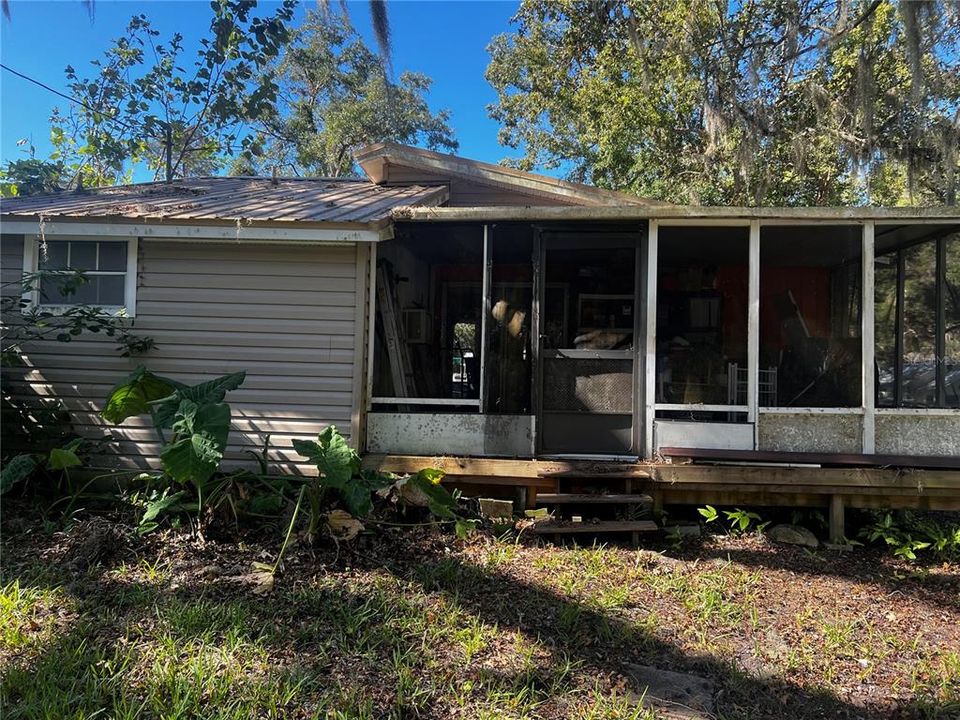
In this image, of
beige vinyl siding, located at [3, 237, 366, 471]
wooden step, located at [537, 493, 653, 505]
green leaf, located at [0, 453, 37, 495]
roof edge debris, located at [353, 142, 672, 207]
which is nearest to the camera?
green leaf, located at [0, 453, 37, 495]

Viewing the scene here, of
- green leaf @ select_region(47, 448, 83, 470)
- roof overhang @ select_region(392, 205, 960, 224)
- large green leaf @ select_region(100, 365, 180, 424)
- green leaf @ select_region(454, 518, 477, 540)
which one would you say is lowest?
green leaf @ select_region(454, 518, 477, 540)

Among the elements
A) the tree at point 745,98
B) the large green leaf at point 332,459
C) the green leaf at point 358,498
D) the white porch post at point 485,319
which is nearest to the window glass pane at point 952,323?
the tree at point 745,98

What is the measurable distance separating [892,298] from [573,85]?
33.8ft

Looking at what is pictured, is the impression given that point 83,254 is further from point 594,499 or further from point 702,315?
point 702,315

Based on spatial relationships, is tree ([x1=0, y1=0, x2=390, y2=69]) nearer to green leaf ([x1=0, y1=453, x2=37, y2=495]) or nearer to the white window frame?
the white window frame

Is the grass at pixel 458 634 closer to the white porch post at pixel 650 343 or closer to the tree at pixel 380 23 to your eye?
the white porch post at pixel 650 343

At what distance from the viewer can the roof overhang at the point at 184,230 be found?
4.96 m

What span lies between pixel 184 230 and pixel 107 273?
42.6 inches

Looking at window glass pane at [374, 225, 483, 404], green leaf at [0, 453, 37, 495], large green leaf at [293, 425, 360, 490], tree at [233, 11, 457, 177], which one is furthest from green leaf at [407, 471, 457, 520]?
tree at [233, 11, 457, 177]

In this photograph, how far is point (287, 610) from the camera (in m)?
3.36

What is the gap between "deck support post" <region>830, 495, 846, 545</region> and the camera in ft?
16.0

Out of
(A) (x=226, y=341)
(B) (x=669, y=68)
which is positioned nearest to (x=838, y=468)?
(A) (x=226, y=341)

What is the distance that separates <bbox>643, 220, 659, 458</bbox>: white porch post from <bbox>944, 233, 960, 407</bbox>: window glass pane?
2894mm

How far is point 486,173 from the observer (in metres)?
7.21
